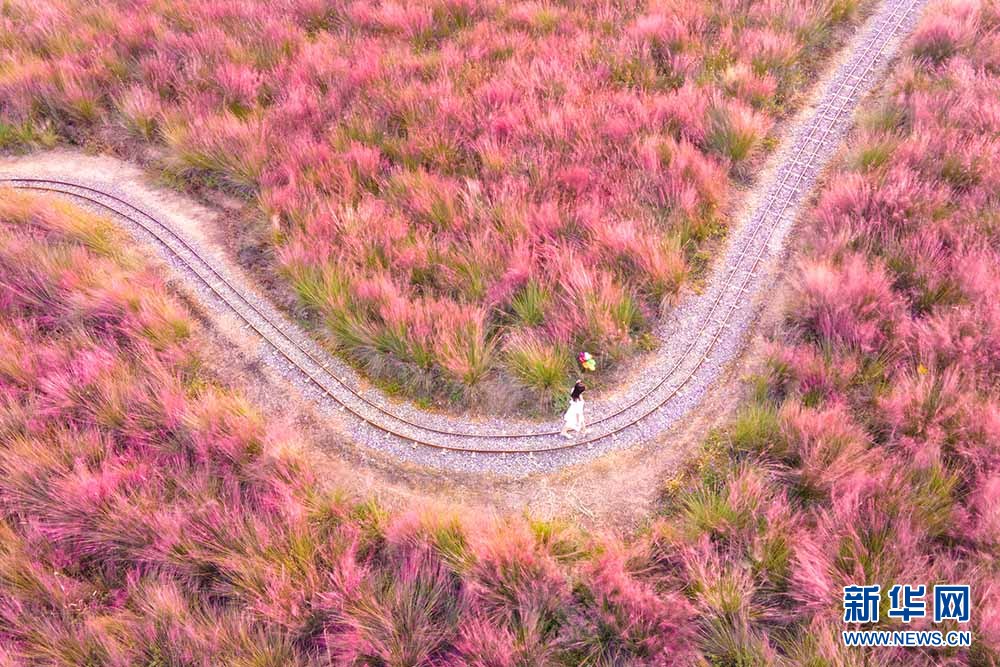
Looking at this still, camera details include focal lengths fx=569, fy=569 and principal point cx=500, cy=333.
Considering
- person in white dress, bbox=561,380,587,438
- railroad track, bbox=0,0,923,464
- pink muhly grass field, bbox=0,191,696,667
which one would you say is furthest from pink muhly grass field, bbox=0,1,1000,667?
person in white dress, bbox=561,380,587,438

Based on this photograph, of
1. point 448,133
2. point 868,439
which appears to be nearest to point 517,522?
point 868,439

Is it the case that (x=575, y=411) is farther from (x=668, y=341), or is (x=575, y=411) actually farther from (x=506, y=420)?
(x=668, y=341)

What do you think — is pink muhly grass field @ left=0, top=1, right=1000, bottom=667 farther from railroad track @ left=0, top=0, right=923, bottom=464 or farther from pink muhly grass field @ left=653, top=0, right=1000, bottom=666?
railroad track @ left=0, top=0, right=923, bottom=464

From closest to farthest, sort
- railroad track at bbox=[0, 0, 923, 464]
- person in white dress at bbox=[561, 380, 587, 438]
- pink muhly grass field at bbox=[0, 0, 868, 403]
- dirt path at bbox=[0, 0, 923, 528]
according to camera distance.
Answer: person in white dress at bbox=[561, 380, 587, 438]
dirt path at bbox=[0, 0, 923, 528]
railroad track at bbox=[0, 0, 923, 464]
pink muhly grass field at bbox=[0, 0, 868, 403]

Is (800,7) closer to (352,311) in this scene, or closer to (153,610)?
(352,311)

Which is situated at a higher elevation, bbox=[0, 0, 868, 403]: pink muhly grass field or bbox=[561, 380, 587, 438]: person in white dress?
bbox=[0, 0, 868, 403]: pink muhly grass field

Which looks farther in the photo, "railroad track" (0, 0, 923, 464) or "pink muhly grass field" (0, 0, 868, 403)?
"pink muhly grass field" (0, 0, 868, 403)

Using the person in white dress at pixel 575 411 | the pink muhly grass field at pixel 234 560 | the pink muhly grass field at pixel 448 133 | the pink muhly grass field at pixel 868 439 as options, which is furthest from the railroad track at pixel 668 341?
the pink muhly grass field at pixel 234 560
